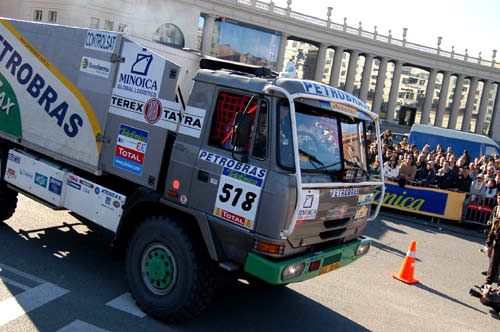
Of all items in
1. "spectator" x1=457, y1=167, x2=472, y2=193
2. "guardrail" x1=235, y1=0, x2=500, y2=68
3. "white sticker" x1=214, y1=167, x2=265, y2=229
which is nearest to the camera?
"white sticker" x1=214, y1=167, x2=265, y2=229

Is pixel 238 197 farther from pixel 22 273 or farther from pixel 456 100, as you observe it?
pixel 456 100

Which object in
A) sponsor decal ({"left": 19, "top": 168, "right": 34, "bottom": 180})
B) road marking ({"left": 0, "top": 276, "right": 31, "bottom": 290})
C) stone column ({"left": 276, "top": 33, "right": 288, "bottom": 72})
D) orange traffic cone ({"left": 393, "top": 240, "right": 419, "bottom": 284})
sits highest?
stone column ({"left": 276, "top": 33, "right": 288, "bottom": 72})

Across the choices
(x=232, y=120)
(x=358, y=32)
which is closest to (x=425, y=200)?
(x=232, y=120)

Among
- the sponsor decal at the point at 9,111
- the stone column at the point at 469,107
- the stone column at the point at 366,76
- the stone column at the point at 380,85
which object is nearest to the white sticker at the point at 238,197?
the sponsor decal at the point at 9,111

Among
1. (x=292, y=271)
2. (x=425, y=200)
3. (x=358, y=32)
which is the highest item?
(x=358, y=32)

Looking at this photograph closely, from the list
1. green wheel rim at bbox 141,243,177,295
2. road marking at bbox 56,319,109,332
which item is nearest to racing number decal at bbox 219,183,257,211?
green wheel rim at bbox 141,243,177,295

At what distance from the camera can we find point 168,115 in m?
5.25

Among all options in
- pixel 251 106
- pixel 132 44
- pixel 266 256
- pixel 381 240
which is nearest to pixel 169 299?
pixel 266 256

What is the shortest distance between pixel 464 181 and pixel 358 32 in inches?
1996

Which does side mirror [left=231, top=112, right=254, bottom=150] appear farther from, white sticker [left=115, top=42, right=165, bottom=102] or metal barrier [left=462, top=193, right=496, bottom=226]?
metal barrier [left=462, top=193, right=496, bottom=226]

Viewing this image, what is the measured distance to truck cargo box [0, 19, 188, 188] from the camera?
17.6 feet

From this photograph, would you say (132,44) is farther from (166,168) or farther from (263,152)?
(263,152)

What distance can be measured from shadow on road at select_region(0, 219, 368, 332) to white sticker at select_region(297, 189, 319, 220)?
1535 mm

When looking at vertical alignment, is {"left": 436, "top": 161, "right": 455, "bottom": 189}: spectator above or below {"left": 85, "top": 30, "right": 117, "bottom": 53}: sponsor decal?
below
